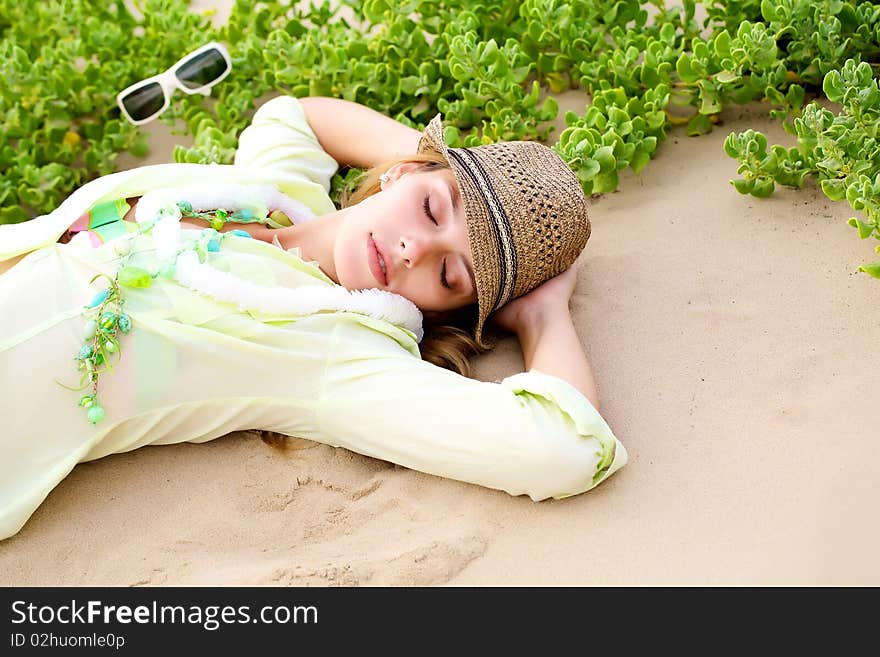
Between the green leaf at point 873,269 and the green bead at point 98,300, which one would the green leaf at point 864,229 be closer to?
the green leaf at point 873,269

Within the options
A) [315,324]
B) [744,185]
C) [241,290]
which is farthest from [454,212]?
[744,185]

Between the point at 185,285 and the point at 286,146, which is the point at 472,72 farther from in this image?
the point at 185,285

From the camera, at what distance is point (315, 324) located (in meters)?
2.34

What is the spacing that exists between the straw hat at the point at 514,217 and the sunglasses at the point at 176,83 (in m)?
1.27

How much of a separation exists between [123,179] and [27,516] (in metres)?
0.88

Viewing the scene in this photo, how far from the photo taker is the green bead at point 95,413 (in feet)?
7.25

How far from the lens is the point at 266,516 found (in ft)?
7.44

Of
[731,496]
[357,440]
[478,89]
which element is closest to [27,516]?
[357,440]

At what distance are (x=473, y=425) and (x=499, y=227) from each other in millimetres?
514

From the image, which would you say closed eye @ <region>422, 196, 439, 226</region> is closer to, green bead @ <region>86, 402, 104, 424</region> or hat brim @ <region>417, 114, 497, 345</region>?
hat brim @ <region>417, 114, 497, 345</region>

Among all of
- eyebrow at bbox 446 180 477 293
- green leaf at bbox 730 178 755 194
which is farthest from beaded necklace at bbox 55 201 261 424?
green leaf at bbox 730 178 755 194

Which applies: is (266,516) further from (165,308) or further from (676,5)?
(676,5)

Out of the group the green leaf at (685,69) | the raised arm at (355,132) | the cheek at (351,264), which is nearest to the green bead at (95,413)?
the cheek at (351,264)

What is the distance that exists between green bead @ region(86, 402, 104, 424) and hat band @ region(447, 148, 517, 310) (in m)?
0.94
